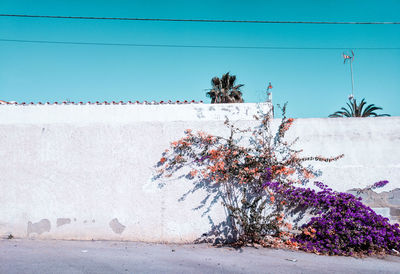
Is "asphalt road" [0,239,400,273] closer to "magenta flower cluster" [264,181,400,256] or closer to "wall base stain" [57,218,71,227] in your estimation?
"magenta flower cluster" [264,181,400,256]

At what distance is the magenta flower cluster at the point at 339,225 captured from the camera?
490cm

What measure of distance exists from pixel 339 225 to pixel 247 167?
1.97m

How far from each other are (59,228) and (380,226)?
6.24 meters

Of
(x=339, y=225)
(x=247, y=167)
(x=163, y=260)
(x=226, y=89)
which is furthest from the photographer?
(x=226, y=89)

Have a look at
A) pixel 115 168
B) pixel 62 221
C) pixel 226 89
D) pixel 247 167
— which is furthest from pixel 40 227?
pixel 226 89

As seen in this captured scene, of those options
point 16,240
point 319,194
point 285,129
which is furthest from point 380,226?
point 16,240

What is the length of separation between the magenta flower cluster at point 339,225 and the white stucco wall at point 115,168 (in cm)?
46

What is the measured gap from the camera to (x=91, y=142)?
5797 mm

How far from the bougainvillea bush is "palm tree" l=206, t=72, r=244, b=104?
17.5m

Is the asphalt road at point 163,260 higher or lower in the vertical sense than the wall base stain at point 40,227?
lower

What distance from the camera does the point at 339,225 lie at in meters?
5.01

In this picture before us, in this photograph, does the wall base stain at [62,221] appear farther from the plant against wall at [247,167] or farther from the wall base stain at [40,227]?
the plant against wall at [247,167]

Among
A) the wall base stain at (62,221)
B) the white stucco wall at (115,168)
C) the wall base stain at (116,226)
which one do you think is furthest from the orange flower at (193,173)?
the wall base stain at (62,221)

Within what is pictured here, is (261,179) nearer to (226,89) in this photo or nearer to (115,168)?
(115,168)
